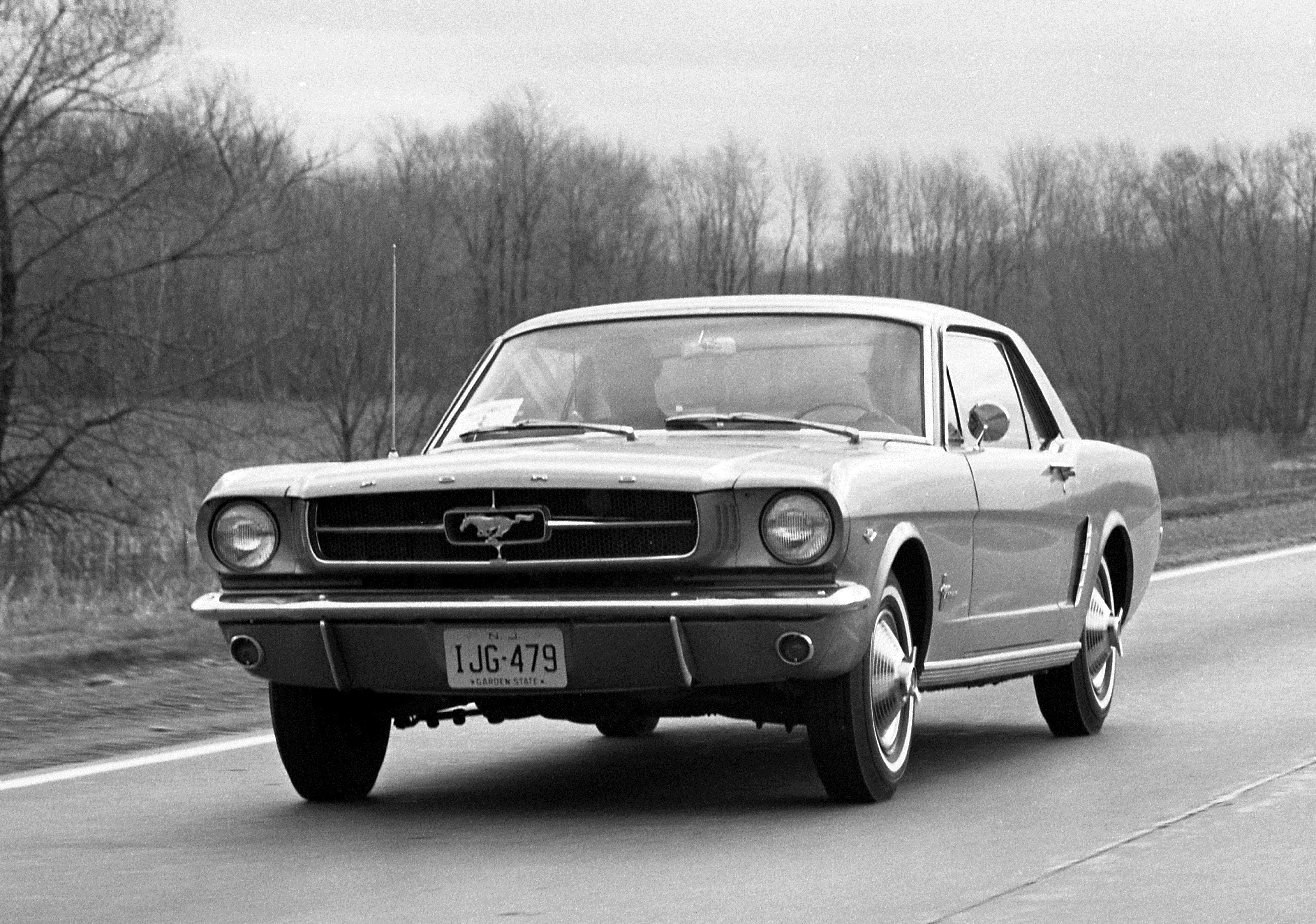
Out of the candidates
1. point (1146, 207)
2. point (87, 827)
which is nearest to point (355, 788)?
point (87, 827)

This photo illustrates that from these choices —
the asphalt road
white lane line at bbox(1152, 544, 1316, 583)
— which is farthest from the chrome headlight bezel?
white lane line at bbox(1152, 544, 1316, 583)

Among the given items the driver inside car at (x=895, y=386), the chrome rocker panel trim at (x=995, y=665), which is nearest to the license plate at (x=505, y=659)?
the chrome rocker panel trim at (x=995, y=665)

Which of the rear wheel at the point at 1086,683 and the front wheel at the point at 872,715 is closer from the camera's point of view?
the front wheel at the point at 872,715

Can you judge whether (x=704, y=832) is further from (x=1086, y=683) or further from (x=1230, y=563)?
(x=1230, y=563)

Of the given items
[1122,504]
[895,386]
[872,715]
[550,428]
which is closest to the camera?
[872,715]

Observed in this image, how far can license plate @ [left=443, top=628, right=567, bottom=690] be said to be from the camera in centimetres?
640

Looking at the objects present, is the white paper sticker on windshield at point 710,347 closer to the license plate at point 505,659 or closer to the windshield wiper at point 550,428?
the windshield wiper at point 550,428

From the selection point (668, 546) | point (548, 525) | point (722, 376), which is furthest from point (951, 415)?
point (548, 525)

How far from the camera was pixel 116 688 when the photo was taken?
35.5ft

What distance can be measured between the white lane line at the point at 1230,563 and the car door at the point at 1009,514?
896 centimetres

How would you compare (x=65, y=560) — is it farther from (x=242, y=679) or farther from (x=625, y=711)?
Answer: (x=625, y=711)

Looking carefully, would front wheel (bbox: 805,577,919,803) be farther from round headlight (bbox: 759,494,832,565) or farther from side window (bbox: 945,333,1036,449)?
side window (bbox: 945,333,1036,449)

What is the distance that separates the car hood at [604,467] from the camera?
20.9ft

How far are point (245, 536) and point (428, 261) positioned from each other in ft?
112
